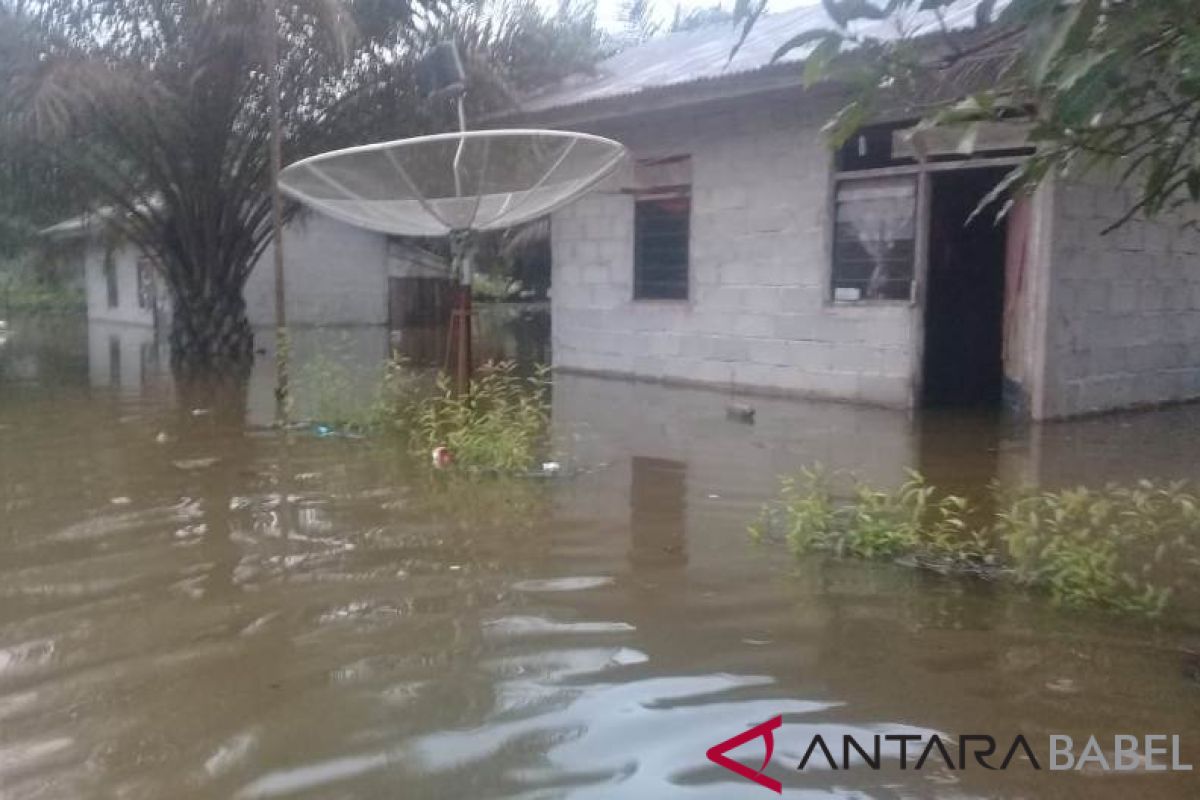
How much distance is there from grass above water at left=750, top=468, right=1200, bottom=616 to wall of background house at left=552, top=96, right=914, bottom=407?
4.48 meters

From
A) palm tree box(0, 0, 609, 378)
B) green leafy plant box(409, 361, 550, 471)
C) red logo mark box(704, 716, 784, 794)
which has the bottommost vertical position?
red logo mark box(704, 716, 784, 794)

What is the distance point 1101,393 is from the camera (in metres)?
9.38

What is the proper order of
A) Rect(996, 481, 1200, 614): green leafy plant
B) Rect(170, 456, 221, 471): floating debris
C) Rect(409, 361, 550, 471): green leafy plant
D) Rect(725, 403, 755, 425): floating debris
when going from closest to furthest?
Rect(996, 481, 1200, 614): green leafy plant
Rect(409, 361, 550, 471): green leafy plant
Rect(170, 456, 221, 471): floating debris
Rect(725, 403, 755, 425): floating debris

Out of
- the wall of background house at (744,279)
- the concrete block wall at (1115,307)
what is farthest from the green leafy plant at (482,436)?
the concrete block wall at (1115,307)

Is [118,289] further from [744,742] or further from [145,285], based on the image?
[744,742]

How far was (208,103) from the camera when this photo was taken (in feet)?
41.9

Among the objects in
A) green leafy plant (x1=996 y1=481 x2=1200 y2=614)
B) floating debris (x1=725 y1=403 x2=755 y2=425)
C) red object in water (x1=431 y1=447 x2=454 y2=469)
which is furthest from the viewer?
floating debris (x1=725 y1=403 x2=755 y2=425)

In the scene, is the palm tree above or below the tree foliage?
above

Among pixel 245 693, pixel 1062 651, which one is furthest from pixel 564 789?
pixel 1062 651

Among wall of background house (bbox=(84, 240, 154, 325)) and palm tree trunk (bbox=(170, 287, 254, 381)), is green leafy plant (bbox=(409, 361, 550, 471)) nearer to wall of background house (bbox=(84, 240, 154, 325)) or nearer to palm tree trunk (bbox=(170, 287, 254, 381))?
palm tree trunk (bbox=(170, 287, 254, 381))

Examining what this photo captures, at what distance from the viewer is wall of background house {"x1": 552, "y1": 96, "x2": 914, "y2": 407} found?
32.4 ft

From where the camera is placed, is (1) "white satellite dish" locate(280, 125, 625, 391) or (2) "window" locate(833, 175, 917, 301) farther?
(2) "window" locate(833, 175, 917, 301)

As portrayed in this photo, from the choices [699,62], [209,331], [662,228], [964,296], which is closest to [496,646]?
[964,296]

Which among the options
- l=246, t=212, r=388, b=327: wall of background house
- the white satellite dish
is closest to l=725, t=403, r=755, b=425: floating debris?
the white satellite dish
